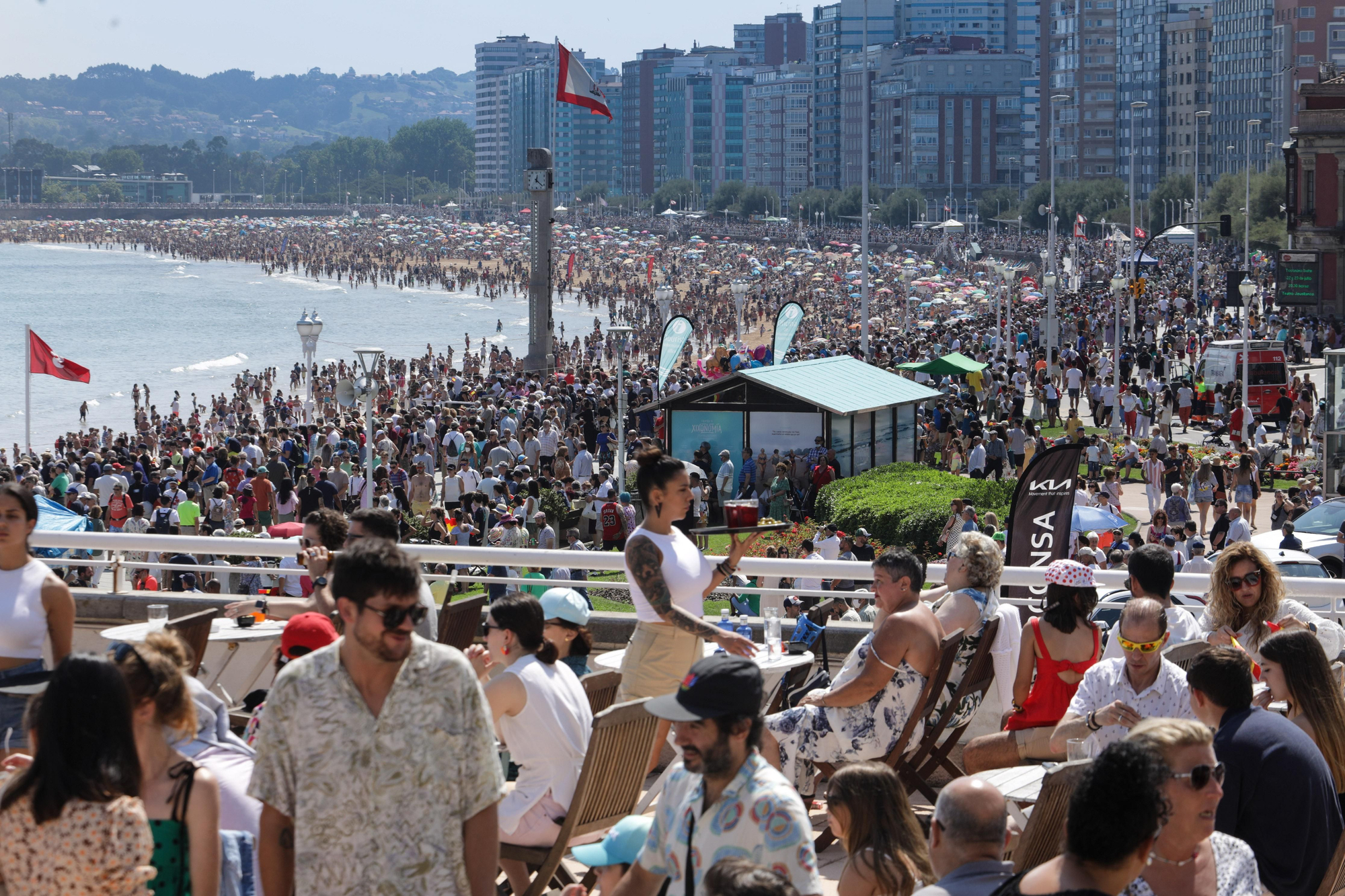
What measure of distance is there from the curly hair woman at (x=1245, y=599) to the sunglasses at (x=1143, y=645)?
0.75 meters

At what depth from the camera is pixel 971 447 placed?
929 inches

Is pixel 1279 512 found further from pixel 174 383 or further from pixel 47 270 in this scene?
pixel 47 270

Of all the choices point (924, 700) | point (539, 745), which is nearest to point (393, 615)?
point (539, 745)

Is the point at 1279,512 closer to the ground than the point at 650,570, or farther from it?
closer to the ground

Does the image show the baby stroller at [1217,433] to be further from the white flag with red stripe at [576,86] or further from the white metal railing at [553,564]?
the white metal railing at [553,564]

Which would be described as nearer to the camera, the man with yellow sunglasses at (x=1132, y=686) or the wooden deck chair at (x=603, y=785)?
the wooden deck chair at (x=603, y=785)

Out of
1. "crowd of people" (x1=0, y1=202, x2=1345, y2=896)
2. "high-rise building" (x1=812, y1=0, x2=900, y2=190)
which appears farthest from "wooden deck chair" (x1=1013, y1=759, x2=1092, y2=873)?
"high-rise building" (x1=812, y1=0, x2=900, y2=190)

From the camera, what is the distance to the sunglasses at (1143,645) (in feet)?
15.6

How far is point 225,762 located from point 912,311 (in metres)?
69.0

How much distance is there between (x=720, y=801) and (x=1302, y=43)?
130469mm

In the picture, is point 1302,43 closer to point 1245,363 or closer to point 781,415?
point 1245,363

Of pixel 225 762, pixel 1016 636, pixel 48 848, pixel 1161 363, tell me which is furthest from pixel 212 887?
pixel 1161 363

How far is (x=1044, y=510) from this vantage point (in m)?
10.6

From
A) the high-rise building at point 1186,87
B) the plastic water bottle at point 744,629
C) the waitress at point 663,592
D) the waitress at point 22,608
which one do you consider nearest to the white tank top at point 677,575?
the waitress at point 663,592
